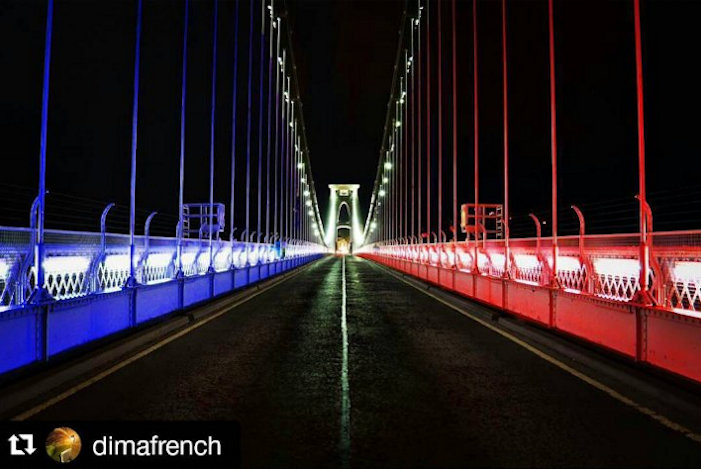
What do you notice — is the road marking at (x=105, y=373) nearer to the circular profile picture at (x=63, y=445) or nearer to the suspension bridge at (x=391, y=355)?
the suspension bridge at (x=391, y=355)

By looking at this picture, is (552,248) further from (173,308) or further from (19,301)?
(19,301)

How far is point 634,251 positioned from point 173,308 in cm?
833

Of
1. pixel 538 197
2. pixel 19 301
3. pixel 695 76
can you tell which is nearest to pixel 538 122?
pixel 695 76

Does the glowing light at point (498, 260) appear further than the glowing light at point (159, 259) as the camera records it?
Yes

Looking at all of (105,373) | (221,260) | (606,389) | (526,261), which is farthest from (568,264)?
(221,260)

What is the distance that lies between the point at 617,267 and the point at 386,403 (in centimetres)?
502

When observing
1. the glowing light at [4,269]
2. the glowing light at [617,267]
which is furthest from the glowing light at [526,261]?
the glowing light at [4,269]

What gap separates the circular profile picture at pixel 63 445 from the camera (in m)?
4.01

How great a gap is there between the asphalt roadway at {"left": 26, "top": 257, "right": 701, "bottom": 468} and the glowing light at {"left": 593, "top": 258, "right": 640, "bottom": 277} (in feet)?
6.01

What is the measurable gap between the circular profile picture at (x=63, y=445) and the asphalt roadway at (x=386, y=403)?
77cm

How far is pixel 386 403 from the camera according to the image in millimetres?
5570

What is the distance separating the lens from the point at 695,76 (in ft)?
109

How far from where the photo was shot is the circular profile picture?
4012mm

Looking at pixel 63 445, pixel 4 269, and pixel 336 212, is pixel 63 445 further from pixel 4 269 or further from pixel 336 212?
pixel 336 212
